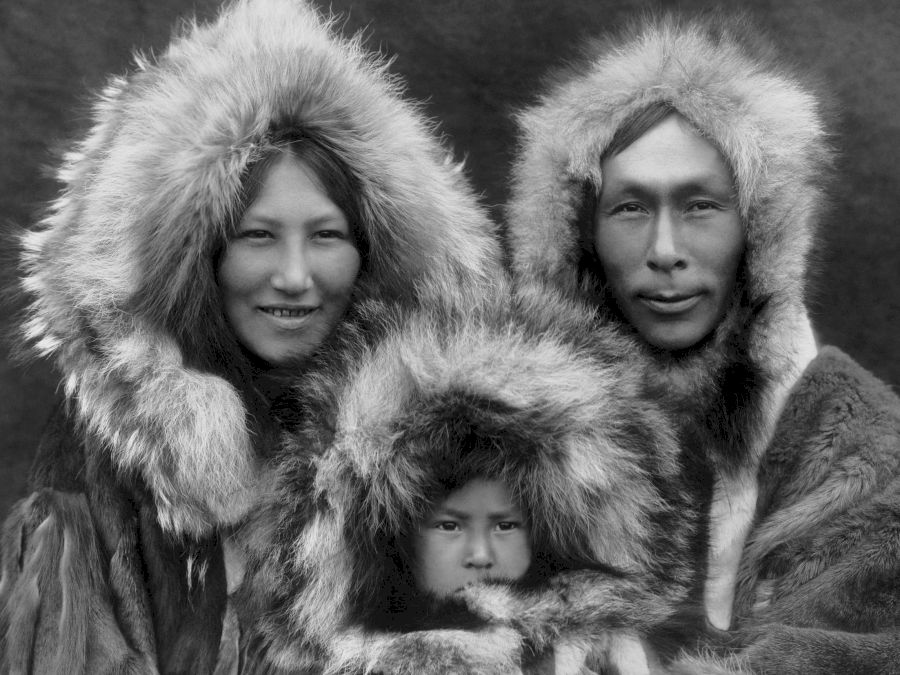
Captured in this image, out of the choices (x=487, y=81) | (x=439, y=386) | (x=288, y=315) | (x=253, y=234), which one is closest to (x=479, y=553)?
(x=439, y=386)

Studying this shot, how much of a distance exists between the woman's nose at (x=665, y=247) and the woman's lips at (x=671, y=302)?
46mm

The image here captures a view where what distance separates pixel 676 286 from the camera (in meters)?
2.23

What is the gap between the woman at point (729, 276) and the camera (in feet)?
7.07

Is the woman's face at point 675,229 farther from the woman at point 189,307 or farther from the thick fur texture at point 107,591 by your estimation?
the thick fur texture at point 107,591

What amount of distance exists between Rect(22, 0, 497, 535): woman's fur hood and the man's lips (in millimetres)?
271

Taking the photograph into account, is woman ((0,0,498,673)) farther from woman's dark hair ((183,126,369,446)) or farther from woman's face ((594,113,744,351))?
woman's face ((594,113,744,351))

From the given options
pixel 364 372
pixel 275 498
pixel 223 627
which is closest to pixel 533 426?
pixel 364 372

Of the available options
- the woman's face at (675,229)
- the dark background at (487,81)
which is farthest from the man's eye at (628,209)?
the dark background at (487,81)

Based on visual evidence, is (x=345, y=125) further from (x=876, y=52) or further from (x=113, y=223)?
(x=876, y=52)

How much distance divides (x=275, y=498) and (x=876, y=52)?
1.89m

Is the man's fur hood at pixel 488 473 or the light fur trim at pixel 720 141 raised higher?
the light fur trim at pixel 720 141

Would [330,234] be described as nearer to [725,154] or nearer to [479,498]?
[479,498]

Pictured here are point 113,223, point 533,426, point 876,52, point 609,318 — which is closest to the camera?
point 533,426

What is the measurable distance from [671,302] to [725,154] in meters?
0.24
